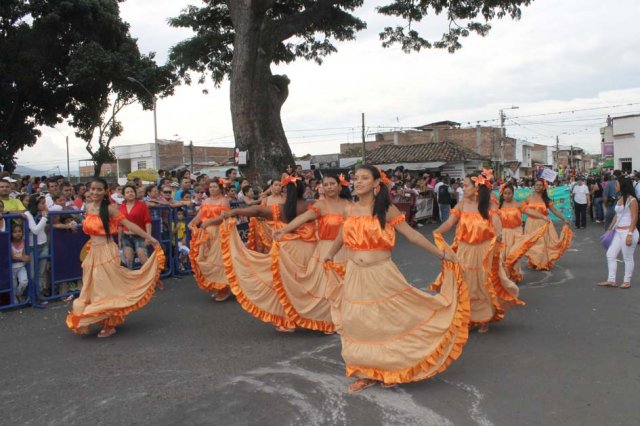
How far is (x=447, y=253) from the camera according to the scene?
16.8 feet

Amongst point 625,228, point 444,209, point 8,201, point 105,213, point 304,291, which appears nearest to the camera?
point 304,291

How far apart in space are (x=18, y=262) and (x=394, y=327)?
607 centimetres

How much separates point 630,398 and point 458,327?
4.68ft

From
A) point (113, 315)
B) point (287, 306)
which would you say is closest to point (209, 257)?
point (113, 315)

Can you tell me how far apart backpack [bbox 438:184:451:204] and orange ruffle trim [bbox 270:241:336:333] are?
14074 millimetres

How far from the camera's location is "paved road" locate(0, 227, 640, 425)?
4.34 metres

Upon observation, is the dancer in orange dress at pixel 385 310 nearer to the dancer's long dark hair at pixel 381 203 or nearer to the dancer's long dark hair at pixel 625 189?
the dancer's long dark hair at pixel 381 203

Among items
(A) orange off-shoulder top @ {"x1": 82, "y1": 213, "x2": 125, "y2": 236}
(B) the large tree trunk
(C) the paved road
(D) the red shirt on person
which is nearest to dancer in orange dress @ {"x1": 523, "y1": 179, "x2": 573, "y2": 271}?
(C) the paved road

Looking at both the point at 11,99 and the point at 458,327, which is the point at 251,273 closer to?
the point at 458,327

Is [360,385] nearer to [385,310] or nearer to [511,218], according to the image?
[385,310]

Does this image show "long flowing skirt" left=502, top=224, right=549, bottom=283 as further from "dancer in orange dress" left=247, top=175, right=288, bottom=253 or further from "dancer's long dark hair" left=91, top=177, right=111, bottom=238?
"dancer's long dark hair" left=91, top=177, right=111, bottom=238

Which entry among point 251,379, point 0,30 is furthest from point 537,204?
point 0,30

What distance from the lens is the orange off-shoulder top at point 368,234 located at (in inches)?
191

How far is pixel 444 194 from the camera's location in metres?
20.0
